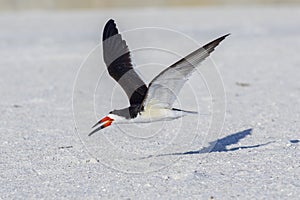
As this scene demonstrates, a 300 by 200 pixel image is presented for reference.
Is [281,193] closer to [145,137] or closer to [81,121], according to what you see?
[145,137]

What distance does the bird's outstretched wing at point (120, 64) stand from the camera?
4.97 meters

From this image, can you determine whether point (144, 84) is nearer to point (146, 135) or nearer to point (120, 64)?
point (120, 64)

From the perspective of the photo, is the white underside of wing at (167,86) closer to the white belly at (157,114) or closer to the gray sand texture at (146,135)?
the white belly at (157,114)

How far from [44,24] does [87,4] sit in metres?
7.89

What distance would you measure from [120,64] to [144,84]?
30 cm

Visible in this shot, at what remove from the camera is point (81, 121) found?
663cm

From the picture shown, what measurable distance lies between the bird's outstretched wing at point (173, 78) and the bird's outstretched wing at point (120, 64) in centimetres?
32

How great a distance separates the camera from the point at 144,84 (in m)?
4.98

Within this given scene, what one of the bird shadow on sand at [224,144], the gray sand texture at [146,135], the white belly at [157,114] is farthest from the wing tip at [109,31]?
the bird shadow on sand at [224,144]

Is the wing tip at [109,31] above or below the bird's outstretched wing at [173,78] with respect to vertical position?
above

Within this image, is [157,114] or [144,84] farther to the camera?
[144,84]

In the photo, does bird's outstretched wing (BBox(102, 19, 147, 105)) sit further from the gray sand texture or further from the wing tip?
the gray sand texture

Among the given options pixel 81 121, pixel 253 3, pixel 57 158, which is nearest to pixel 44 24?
pixel 253 3

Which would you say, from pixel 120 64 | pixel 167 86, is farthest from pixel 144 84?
pixel 167 86
